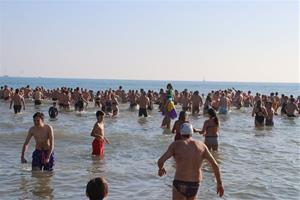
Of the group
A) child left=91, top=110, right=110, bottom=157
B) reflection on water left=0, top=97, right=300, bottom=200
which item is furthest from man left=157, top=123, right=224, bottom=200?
child left=91, top=110, right=110, bottom=157

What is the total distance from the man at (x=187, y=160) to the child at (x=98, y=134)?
5.34 metres

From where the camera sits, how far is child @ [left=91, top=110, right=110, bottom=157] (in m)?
11.2

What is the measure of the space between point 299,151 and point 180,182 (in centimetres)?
952

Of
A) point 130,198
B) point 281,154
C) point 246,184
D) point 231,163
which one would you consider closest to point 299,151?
point 281,154

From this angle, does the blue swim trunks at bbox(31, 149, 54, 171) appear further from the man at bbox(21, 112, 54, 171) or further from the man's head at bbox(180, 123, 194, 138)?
the man's head at bbox(180, 123, 194, 138)

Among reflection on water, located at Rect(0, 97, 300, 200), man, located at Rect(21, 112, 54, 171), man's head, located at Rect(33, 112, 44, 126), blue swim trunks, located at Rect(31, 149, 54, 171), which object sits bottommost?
reflection on water, located at Rect(0, 97, 300, 200)

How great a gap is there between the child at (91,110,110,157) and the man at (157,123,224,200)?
5.34 m

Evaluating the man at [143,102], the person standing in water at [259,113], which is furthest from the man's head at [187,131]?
the man at [143,102]

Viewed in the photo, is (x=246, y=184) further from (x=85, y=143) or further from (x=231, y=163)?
(x=85, y=143)

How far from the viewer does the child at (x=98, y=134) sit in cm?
1125

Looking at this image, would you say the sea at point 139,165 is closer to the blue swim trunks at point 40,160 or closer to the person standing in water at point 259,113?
the blue swim trunks at point 40,160

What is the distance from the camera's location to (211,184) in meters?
9.29

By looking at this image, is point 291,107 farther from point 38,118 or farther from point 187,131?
point 187,131

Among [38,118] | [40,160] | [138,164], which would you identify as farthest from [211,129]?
[38,118]
